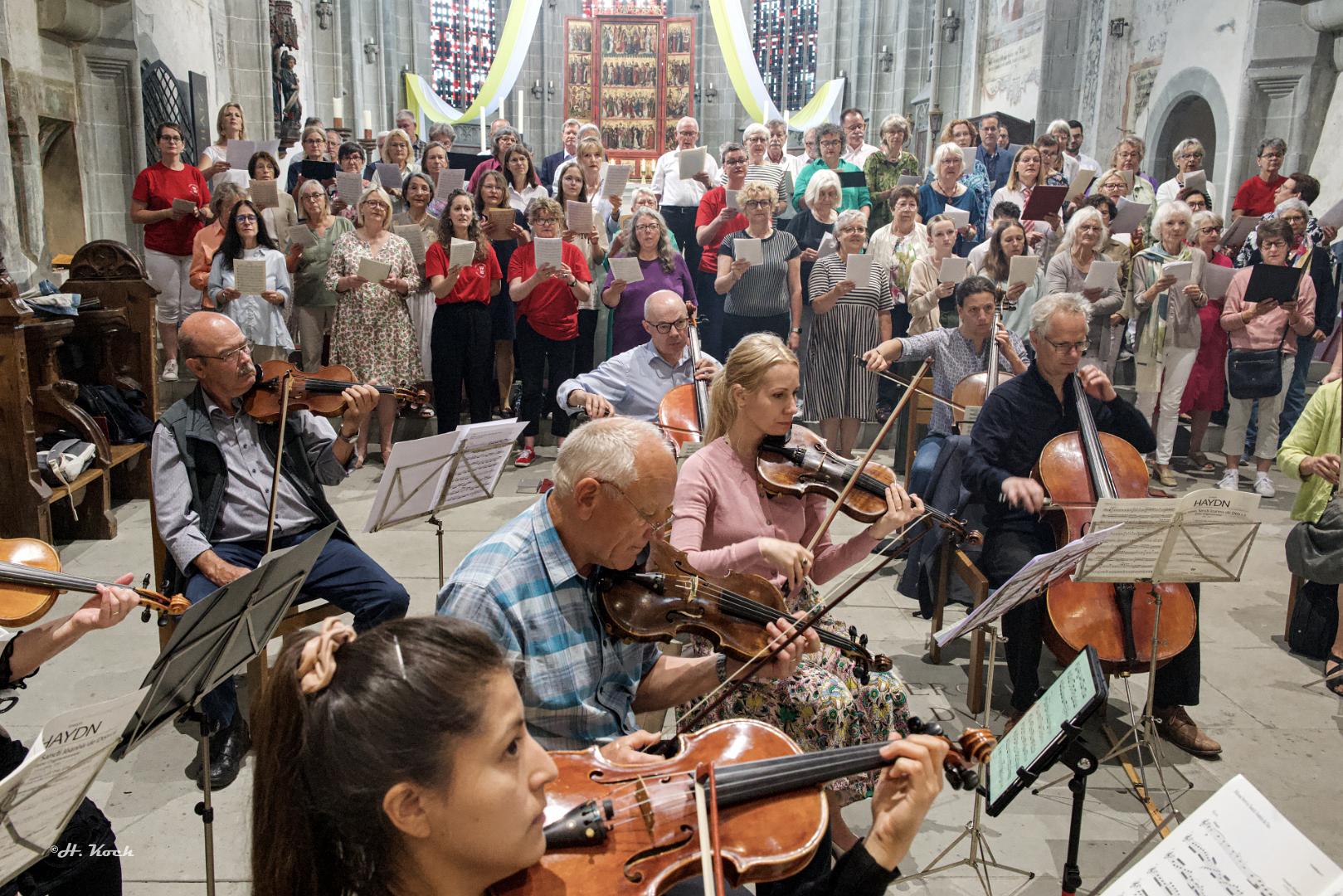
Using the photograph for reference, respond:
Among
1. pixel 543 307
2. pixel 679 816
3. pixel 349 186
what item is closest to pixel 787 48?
pixel 349 186

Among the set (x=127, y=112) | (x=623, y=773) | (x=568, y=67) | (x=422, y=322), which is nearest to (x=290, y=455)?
(x=623, y=773)

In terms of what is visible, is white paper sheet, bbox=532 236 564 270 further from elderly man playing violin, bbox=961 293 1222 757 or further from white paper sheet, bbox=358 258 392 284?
elderly man playing violin, bbox=961 293 1222 757

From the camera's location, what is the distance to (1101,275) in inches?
252

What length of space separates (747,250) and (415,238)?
Answer: 232 centimetres

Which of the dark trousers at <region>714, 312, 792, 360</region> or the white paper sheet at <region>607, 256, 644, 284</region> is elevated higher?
the white paper sheet at <region>607, 256, 644, 284</region>

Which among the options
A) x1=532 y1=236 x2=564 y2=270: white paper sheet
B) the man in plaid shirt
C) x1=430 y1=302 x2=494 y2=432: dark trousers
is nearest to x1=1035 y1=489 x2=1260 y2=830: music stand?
the man in plaid shirt

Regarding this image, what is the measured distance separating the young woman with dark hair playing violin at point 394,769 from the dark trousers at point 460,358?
559 cm

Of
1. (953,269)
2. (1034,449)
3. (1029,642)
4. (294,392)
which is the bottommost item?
(1029,642)

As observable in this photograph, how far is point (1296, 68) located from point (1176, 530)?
8.52 meters

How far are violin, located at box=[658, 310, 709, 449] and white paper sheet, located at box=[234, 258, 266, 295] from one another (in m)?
2.90

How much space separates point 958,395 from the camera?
5.18 m

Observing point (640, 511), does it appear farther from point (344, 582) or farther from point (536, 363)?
point (536, 363)

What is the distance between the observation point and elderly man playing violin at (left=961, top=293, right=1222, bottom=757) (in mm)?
3822

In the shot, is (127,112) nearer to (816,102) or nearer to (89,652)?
(89,652)
